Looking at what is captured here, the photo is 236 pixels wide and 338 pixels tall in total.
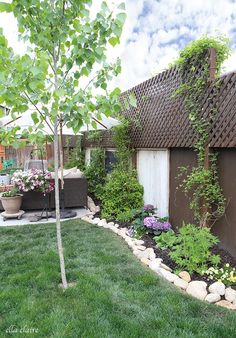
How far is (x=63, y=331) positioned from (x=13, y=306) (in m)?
0.61

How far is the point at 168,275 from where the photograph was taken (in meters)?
3.16

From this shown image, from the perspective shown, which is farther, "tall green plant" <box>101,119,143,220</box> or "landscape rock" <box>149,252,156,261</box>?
"tall green plant" <box>101,119,143,220</box>

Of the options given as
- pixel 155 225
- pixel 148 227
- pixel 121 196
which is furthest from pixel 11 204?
pixel 155 225

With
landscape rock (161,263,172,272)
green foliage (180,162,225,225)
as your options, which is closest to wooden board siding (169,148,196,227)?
green foliage (180,162,225,225)

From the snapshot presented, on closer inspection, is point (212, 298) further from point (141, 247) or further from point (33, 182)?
point (33, 182)

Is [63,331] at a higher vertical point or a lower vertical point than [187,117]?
lower

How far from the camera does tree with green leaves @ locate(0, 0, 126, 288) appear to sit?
233 cm

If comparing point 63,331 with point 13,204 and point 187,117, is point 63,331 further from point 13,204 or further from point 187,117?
point 13,204

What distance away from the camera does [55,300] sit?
265cm

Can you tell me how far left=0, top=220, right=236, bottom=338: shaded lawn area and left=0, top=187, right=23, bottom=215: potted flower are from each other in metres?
1.86

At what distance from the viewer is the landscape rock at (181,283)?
9.78 ft

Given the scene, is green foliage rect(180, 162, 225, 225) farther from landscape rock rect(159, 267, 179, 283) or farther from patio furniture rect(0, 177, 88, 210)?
patio furniture rect(0, 177, 88, 210)

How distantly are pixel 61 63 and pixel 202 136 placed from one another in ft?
7.19

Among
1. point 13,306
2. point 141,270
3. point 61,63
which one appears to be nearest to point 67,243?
point 141,270
